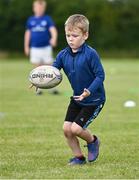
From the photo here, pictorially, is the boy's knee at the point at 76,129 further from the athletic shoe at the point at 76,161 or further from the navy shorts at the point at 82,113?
the athletic shoe at the point at 76,161

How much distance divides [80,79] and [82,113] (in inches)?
14.0

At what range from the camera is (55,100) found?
1404 centimetres

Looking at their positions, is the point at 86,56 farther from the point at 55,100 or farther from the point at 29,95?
the point at 29,95

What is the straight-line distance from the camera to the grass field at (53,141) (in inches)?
243

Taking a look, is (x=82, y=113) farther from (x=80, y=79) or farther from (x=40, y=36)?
(x=40, y=36)

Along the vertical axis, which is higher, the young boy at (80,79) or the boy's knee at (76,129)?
the young boy at (80,79)

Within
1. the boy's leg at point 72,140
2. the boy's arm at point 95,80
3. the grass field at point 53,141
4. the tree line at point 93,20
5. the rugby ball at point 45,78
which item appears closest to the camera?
the grass field at point 53,141

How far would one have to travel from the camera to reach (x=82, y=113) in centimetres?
665

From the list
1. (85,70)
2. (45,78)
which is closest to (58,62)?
(45,78)

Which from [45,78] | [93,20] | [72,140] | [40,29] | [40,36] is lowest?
[93,20]

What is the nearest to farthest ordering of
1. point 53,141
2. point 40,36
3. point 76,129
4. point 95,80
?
point 95,80, point 76,129, point 53,141, point 40,36

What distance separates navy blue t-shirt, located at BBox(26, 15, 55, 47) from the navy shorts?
9465 mm

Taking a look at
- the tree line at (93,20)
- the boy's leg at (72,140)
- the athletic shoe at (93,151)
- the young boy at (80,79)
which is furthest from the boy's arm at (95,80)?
the tree line at (93,20)

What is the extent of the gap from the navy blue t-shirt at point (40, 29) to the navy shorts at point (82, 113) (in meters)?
9.46
